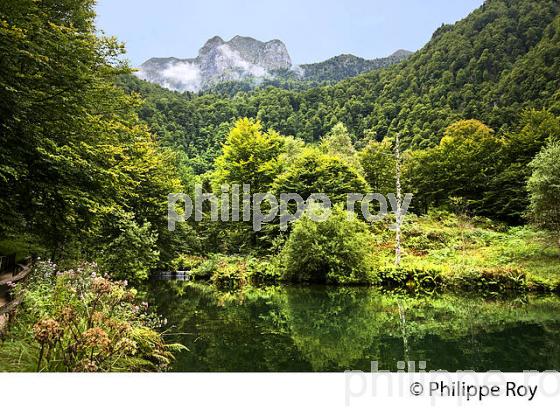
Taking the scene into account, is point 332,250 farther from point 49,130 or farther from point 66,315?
point 66,315

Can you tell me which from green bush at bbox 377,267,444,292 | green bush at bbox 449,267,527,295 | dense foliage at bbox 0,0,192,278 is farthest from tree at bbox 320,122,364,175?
dense foliage at bbox 0,0,192,278

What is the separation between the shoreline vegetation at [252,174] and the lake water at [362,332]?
0.75m

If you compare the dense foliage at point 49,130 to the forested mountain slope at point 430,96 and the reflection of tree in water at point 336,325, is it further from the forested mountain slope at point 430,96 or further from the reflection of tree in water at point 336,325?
the forested mountain slope at point 430,96

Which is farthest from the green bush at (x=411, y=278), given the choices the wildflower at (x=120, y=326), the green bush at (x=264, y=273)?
the wildflower at (x=120, y=326)

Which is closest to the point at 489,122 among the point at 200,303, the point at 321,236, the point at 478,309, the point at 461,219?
the point at 461,219

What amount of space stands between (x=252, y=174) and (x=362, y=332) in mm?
12553

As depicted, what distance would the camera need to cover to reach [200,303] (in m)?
9.09

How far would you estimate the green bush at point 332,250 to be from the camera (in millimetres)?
12383

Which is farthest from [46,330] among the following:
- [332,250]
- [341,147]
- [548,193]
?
[341,147]

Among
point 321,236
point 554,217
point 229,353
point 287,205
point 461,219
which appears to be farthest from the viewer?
point 461,219

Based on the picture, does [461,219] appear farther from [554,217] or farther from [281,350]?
[281,350]

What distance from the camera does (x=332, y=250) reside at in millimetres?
12312

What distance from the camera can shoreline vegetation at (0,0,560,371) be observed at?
447cm
